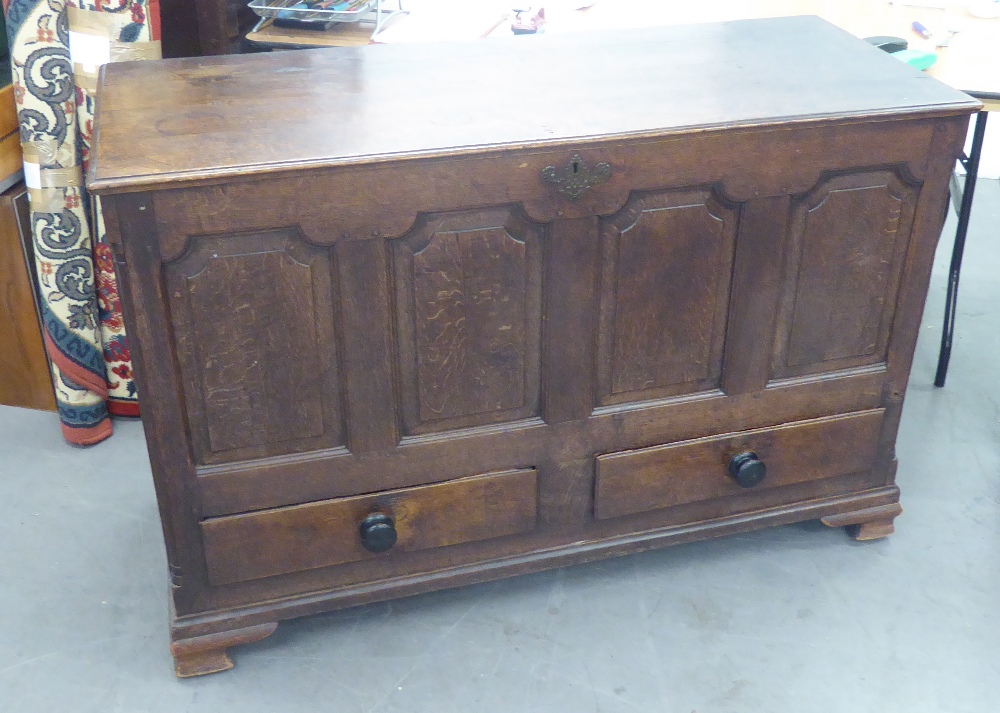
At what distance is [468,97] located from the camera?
1.69 metres

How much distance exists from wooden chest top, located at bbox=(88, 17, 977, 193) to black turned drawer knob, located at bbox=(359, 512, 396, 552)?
Result: 627mm

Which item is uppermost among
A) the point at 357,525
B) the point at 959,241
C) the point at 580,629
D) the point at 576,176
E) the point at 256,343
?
the point at 576,176

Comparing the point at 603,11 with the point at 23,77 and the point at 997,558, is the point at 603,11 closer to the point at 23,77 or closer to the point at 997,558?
the point at 23,77

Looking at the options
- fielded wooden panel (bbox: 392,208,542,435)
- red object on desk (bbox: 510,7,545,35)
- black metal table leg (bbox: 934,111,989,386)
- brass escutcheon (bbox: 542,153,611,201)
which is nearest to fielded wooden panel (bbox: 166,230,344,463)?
fielded wooden panel (bbox: 392,208,542,435)

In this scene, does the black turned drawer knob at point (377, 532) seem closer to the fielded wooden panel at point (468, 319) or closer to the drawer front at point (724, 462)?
the fielded wooden panel at point (468, 319)

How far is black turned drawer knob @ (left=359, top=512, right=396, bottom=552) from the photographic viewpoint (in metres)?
1.75

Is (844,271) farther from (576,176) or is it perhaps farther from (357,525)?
(357,525)

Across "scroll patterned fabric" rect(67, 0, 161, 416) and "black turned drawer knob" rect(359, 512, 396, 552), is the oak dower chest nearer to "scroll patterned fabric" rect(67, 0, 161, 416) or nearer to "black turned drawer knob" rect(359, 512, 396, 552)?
"black turned drawer knob" rect(359, 512, 396, 552)

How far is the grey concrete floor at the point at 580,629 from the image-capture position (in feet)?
5.76

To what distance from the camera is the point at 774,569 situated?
202cm

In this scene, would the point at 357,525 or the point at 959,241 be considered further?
the point at 959,241

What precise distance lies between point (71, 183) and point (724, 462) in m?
1.46

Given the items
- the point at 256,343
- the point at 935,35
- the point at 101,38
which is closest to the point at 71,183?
the point at 101,38

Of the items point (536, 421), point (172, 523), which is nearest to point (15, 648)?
point (172, 523)
